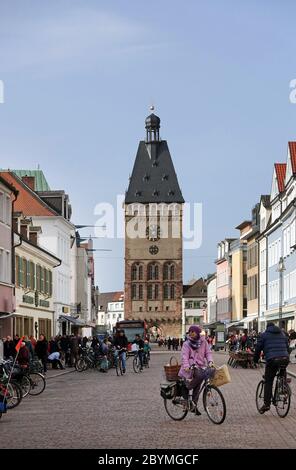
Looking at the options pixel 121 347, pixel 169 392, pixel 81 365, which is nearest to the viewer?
pixel 169 392

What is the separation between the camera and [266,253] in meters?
87.8

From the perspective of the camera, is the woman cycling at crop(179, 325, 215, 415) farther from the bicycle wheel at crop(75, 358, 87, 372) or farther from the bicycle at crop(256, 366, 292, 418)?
the bicycle wheel at crop(75, 358, 87, 372)

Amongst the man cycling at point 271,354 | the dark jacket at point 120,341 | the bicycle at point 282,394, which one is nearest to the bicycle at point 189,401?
the man cycling at point 271,354

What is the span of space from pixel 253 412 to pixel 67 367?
29972 mm

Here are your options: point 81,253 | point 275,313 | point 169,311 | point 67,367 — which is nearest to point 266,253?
Result: point 275,313

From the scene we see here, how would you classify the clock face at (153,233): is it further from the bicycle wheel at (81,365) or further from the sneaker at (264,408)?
the sneaker at (264,408)

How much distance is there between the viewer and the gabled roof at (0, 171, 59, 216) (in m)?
74.2

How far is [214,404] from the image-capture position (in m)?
17.4

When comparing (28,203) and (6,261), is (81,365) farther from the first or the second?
(28,203)

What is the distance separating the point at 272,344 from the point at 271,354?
0.19m

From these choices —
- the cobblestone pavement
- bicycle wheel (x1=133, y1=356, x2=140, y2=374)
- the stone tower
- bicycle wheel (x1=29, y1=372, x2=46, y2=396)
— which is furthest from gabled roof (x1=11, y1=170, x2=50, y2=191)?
the stone tower

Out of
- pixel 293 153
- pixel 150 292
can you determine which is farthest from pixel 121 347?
pixel 150 292
